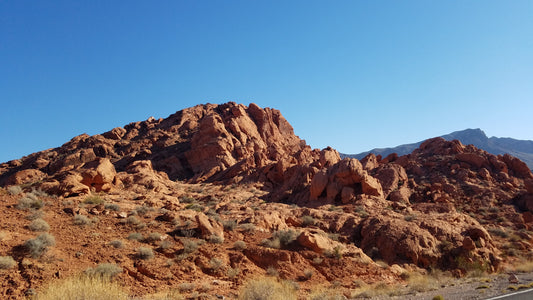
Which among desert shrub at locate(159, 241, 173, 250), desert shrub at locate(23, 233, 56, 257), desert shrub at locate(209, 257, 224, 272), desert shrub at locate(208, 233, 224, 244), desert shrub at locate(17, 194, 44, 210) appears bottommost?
desert shrub at locate(209, 257, 224, 272)

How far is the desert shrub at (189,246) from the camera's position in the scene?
11281 millimetres

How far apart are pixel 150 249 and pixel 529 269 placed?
689 inches

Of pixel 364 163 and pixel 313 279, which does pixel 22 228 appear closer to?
pixel 313 279

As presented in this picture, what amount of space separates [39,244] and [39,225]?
1995 millimetres

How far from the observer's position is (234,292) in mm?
9477

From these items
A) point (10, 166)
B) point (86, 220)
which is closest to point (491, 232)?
point (86, 220)

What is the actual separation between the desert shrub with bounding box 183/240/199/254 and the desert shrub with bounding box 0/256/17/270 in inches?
188

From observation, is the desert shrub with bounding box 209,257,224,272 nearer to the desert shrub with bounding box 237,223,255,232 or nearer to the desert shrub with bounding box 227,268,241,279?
the desert shrub with bounding box 227,268,241,279

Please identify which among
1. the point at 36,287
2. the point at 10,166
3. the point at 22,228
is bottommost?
the point at 36,287

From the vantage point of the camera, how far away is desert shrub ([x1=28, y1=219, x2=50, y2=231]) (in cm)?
1081

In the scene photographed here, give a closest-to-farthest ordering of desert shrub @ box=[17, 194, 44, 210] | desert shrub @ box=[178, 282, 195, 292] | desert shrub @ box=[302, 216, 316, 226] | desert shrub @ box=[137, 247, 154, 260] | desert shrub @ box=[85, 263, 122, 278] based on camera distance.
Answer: desert shrub @ box=[85, 263, 122, 278] < desert shrub @ box=[178, 282, 195, 292] < desert shrub @ box=[137, 247, 154, 260] < desert shrub @ box=[17, 194, 44, 210] < desert shrub @ box=[302, 216, 316, 226]

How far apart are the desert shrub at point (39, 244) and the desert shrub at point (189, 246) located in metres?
4.03

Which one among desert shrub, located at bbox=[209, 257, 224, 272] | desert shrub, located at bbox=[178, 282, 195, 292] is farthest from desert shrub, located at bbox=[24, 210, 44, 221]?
desert shrub, located at bbox=[209, 257, 224, 272]

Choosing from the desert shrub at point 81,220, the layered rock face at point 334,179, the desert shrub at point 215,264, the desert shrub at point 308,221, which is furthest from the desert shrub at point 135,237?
the desert shrub at point 308,221
